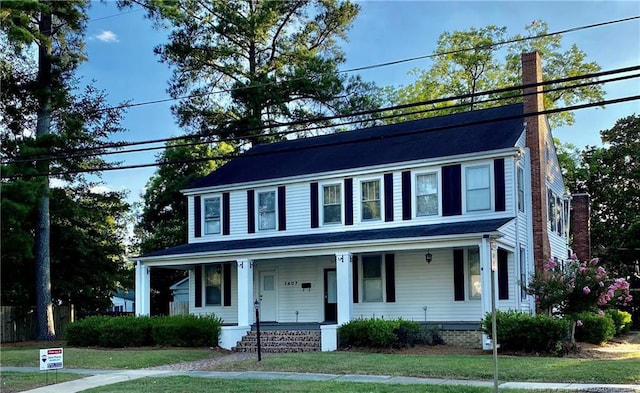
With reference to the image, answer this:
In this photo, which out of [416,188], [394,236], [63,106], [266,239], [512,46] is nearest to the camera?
A: [394,236]

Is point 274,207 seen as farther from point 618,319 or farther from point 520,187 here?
point 618,319

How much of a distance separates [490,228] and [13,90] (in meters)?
21.1

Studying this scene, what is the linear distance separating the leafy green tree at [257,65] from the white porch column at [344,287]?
16840mm

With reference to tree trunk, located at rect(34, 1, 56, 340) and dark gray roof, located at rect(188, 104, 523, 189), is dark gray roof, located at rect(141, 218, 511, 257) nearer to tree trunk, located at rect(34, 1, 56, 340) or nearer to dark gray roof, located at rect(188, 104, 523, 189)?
dark gray roof, located at rect(188, 104, 523, 189)

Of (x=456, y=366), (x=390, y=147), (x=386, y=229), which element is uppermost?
(x=390, y=147)

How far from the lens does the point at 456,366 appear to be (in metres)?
15.0

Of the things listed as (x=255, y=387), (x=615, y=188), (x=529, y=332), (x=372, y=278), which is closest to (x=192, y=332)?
(x=372, y=278)

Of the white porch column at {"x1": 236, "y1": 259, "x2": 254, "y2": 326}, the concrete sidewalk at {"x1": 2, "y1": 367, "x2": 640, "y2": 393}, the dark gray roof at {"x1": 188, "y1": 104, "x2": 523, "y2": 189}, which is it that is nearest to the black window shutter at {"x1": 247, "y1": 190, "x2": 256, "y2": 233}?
the dark gray roof at {"x1": 188, "y1": 104, "x2": 523, "y2": 189}

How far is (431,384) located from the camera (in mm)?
12844

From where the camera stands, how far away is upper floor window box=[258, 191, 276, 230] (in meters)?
26.6

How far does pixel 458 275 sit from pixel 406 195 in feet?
10.9

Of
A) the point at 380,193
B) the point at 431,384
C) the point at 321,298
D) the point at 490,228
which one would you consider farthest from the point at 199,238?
the point at 431,384

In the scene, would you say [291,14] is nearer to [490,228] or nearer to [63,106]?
[63,106]

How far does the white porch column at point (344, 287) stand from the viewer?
21.6 m
